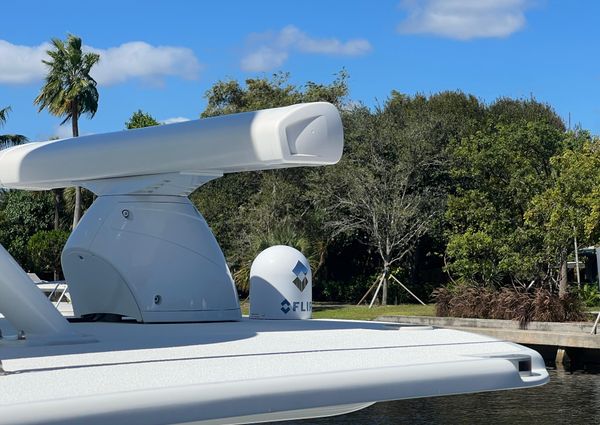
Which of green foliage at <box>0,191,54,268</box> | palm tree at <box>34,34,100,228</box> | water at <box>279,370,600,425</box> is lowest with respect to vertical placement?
water at <box>279,370,600,425</box>

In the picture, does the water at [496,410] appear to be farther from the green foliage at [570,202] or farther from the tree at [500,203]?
the tree at [500,203]

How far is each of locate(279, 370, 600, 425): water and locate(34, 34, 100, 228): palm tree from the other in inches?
1111

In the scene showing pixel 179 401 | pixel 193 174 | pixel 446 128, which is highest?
pixel 446 128

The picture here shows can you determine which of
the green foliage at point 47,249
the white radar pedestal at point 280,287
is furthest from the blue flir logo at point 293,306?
the green foliage at point 47,249

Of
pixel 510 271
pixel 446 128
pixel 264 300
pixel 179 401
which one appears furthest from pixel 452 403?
pixel 446 128

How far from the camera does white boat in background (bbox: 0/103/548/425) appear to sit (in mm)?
4570

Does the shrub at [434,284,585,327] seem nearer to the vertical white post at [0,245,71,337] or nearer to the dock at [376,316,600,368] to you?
the dock at [376,316,600,368]

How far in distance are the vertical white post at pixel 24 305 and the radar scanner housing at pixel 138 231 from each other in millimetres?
2695

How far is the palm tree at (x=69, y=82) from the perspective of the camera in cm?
4050

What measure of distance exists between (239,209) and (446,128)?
837cm

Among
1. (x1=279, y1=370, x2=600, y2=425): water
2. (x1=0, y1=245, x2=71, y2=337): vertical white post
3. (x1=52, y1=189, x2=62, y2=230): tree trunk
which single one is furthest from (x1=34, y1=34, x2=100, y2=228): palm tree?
(x1=0, y1=245, x2=71, y2=337): vertical white post

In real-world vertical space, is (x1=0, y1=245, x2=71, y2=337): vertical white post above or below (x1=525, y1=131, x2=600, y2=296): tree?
below

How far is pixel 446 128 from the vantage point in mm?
35594

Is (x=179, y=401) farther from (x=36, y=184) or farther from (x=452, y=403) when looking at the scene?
(x=452, y=403)
